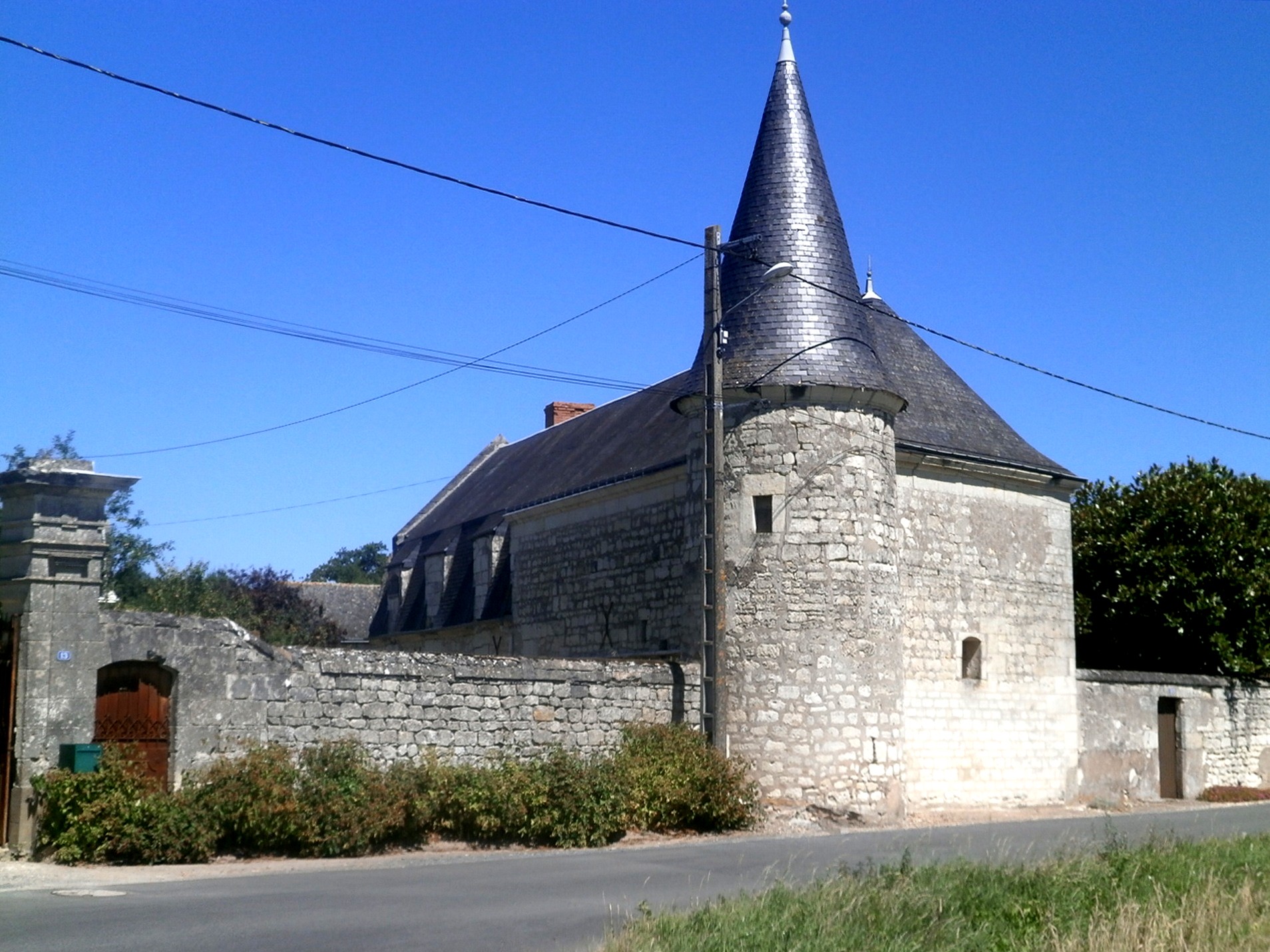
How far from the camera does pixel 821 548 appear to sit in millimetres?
17625

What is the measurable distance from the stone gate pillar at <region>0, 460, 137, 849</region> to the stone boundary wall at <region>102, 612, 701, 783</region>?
0.37 m

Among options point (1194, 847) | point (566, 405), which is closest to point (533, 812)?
point (1194, 847)

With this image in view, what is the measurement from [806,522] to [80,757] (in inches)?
359

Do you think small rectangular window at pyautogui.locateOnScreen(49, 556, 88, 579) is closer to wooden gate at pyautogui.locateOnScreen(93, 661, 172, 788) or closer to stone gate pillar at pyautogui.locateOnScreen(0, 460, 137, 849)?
stone gate pillar at pyautogui.locateOnScreen(0, 460, 137, 849)

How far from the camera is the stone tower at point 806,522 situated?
17266 millimetres

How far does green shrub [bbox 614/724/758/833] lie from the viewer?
1577 centimetres

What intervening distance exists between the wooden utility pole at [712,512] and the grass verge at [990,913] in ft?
22.1

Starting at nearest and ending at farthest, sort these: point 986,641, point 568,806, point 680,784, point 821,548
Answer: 1. point 568,806
2. point 680,784
3. point 821,548
4. point 986,641

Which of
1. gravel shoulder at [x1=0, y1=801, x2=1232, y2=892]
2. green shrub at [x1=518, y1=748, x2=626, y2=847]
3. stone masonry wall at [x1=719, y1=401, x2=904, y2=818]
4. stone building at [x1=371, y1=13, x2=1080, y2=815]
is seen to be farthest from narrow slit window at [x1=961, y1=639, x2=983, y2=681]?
green shrub at [x1=518, y1=748, x2=626, y2=847]

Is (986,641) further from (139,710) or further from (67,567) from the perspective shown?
(67,567)

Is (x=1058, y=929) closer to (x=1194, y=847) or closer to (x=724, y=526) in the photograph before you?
(x=1194, y=847)

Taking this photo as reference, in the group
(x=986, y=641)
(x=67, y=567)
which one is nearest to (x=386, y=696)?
(x=67, y=567)

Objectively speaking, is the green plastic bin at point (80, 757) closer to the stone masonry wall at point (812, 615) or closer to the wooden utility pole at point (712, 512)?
the wooden utility pole at point (712, 512)

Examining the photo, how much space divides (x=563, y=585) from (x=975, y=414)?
24.9 ft
